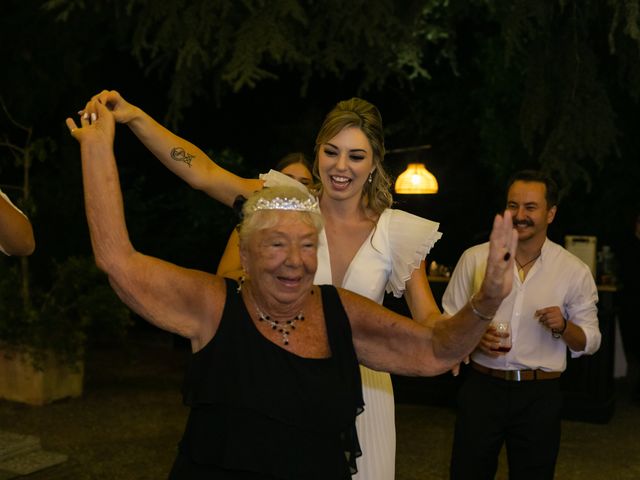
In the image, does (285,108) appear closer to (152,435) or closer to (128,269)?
(152,435)

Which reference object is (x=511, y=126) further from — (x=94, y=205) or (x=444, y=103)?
(x=94, y=205)

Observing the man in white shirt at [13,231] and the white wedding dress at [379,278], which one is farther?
the white wedding dress at [379,278]

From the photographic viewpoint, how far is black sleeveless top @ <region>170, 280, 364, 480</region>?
203 cm

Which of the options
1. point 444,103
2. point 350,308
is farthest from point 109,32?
point 350,308

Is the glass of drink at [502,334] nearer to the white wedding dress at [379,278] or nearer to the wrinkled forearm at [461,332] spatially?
the white wedding dress at [379,278]

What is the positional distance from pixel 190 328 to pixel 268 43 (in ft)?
14.6

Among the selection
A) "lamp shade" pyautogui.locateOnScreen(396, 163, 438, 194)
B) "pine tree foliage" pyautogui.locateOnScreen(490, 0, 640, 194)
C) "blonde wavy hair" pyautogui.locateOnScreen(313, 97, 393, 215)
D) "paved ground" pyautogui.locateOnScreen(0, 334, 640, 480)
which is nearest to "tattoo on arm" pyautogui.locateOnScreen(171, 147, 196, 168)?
"blonde wavy hair" pyautogui.locateOnScreen(313, 97, 393, 215)

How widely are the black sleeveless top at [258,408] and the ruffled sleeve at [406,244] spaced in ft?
2.94

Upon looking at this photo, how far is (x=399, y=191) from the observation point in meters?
9.11

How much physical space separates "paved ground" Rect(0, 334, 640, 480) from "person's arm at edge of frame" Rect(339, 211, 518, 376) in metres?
3.51

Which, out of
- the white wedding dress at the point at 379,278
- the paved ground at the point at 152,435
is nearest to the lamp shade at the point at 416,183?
the paved ground at the point at 152,435

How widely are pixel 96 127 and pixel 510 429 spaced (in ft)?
7.91

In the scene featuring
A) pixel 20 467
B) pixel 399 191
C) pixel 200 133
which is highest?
pixel 200 133

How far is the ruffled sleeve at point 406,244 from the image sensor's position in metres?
2.94
